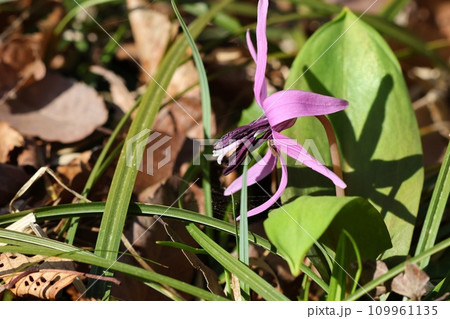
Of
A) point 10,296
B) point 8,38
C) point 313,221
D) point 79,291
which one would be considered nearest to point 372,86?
point 313,221

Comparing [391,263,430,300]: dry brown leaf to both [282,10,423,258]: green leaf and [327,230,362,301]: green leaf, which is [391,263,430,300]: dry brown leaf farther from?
[282,10,423,258]: green leaf

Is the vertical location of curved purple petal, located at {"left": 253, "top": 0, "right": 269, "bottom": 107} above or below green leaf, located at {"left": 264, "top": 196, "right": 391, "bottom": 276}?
above

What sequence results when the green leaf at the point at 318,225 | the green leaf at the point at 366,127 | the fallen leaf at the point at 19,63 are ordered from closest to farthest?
the green leaf at the point at 318,225 → the green leaf at the point at 366,127 → the fallen leaf at the point at 19,63

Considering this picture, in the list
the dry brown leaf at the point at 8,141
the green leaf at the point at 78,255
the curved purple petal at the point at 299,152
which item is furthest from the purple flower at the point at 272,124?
the dry brown leaf at the point at 8,141

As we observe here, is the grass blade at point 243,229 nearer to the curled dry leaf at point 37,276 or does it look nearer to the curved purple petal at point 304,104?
the curved purple petal at point 304,104

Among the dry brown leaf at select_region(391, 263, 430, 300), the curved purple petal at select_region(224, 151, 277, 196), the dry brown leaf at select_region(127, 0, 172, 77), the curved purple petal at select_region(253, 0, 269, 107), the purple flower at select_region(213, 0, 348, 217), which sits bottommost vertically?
the dry brown leaf at select_region(391, 263, 430, 300)

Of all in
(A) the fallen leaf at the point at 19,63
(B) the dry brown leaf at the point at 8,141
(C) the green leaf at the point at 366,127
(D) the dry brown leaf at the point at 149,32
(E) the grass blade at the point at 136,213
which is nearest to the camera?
(E) the grass blade at the point at 136,213

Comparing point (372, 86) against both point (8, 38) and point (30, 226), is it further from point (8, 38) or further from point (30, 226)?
point (8, 38)

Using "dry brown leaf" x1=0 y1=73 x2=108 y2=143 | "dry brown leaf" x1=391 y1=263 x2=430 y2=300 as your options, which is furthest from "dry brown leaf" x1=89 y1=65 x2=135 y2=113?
"dry brown leaf" x1=391 y1=263 x2=430 y2=300
